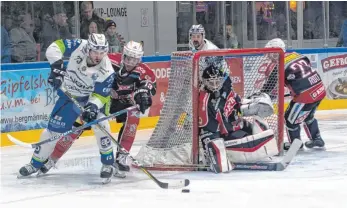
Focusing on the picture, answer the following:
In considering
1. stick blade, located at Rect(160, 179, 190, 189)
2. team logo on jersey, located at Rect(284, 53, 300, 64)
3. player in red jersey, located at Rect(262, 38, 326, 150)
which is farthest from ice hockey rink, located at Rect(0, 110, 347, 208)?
team logo on jersey, located at Rect(284, 53, 300, 64)

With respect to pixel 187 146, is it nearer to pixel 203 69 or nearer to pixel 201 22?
pixel 203 69

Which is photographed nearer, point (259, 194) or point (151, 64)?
point (259, 194)

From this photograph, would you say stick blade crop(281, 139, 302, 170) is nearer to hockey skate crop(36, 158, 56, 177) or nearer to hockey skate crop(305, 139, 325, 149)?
hockey skate crop(305, 139, 325, 149)

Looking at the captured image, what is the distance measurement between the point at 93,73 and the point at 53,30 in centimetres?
338

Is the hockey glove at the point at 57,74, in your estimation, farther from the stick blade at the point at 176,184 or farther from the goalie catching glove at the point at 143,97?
the stick blade at the point at 176,184

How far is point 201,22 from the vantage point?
10734 millimetres

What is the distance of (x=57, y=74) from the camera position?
5648mm

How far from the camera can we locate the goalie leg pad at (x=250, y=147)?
6.19 meters

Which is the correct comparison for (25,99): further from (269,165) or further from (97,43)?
(269,165)

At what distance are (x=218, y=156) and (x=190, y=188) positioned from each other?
57cm

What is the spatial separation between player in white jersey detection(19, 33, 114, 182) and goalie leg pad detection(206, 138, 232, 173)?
692 millimetres

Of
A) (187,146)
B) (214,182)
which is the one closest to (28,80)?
(187,146)

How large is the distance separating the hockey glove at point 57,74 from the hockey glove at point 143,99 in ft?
1.86

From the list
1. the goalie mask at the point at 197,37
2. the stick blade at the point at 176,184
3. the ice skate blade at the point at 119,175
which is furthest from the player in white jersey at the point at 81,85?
the goalie mask at the point at 197,37
